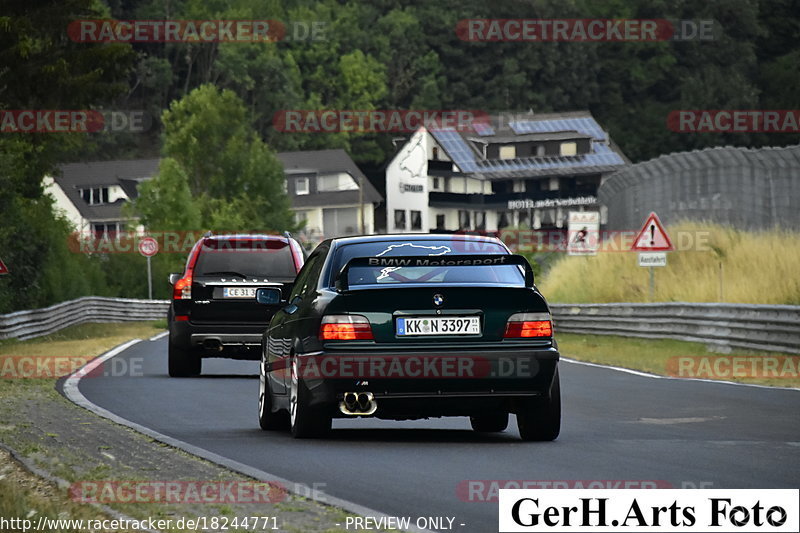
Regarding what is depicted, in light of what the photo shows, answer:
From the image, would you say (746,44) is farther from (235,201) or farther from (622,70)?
(235,201)

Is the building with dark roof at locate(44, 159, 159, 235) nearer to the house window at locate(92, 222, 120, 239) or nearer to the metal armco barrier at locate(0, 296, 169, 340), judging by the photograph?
the house window at locate(92, 222, 120, 239)

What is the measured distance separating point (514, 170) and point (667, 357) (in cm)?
10199

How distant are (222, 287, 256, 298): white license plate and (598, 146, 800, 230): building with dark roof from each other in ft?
48.9

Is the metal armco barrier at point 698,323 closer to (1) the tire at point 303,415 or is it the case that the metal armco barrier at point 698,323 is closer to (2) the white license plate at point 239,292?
(2) the white license plate at point 239,292

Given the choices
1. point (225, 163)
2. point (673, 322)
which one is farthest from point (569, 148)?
point (673, 322)

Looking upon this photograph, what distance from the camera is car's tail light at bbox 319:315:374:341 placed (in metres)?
11.5

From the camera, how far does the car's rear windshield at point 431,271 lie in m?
11.9

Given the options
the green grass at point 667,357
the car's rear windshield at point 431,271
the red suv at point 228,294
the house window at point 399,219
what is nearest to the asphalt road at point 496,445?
the car's rear windshield at point 431,271

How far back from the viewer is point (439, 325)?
1150 centimetres

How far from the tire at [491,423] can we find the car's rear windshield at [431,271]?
4.70 feet

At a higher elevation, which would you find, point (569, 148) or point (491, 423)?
point (569, 148)

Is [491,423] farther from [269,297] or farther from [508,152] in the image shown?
[508,152]

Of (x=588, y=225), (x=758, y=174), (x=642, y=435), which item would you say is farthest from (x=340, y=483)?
(x=588, y=225)

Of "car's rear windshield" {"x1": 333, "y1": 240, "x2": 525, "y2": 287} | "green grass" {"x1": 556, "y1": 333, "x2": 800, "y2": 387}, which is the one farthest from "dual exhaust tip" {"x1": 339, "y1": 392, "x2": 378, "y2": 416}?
"green grass" {"x1": 556, "y1": 333, "x2": 800, "y2": 387}
